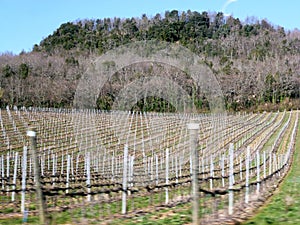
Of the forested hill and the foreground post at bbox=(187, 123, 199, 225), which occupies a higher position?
the forested hill

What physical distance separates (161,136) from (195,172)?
25.2 m

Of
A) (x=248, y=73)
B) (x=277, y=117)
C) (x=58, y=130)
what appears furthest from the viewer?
(x=248, y=73)

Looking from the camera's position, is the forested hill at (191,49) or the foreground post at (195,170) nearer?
the foreground post at (195,170)

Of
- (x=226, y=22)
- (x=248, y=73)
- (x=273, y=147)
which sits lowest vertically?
(x=273, y=147)

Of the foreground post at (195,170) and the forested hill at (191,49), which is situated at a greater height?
the forested hill at (191,49)

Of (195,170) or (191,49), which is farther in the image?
(191,49)

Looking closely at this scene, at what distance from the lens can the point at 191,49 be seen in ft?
212

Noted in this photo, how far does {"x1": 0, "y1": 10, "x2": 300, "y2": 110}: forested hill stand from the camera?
5650cm

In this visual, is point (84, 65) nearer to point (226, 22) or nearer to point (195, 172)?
point (226, 22)

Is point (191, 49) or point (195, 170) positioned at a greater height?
point (191, 49)

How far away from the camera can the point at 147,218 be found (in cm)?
701

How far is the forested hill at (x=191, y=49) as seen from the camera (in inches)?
2224

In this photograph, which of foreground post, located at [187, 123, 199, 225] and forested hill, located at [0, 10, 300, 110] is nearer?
foreground post, located at [187, 123, 199, 225]

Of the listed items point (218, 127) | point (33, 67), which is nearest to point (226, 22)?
point (33, 67)
